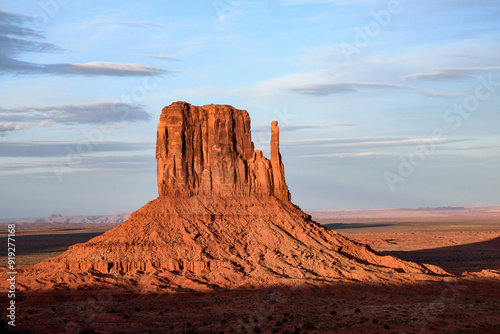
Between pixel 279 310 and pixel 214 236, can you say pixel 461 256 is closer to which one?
pixel 214 236

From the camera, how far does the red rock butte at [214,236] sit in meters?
71.0

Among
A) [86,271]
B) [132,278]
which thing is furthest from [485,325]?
[86,271]

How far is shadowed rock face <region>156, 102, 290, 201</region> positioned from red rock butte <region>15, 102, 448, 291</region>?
0.12 metres

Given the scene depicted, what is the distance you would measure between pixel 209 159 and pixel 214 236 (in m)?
10.4

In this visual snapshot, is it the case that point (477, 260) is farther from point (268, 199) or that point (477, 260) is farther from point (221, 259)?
point (221, 259)

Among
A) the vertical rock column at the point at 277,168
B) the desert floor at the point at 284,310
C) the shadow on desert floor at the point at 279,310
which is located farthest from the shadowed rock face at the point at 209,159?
the desert floor at the point at 284,310

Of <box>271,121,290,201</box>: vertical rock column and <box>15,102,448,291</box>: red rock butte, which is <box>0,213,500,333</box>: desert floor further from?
<box>271,121,290,201</box>: vertical rock column

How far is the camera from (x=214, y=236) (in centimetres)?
7619

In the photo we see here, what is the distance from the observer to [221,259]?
73.3 m

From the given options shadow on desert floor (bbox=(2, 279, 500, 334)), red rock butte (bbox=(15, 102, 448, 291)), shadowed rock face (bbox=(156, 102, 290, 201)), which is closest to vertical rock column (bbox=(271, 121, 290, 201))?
shadowed rock face (bbox=(156, 102, 290, 201))

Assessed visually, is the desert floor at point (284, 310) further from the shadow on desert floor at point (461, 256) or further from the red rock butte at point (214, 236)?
the shadow on desert floor at point (461, 256)

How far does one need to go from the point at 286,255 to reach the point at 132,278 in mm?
17195

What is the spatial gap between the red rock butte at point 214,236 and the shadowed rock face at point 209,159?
0.12 meters

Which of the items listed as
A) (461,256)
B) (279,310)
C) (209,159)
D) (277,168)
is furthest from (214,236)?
(461,256)
